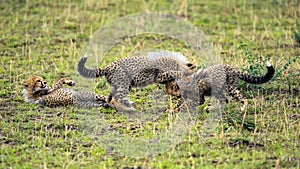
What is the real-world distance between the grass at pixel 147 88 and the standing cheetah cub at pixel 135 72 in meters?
0.24

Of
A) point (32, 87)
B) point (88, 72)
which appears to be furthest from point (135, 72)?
point (32, 87)

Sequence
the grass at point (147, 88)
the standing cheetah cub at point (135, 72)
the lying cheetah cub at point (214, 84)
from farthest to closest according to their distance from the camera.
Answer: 1. the standing cheetah cub at point (135, 72)
2. the lying cheetah cub at point (214, 84)
3. the grass at point (147, 88)

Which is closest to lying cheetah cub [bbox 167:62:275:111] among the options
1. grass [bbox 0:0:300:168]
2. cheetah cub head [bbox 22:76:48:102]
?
grass [bbox 0:0:300:168]

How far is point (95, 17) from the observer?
10820mm

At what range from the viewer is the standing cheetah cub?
7.04 m

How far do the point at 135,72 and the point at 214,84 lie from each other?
3.03ft

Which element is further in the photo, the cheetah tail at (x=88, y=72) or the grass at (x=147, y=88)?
the cheetah tail at (x=88, y=72)

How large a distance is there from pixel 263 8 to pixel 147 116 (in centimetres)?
500

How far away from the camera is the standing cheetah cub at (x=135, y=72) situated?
7.04 meters

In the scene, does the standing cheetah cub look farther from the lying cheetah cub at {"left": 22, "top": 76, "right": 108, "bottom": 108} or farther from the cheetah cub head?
the cheetah cub head

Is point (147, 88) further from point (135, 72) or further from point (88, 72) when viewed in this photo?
point (88, 72)

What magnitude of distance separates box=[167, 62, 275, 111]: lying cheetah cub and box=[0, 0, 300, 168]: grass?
17 centimetres

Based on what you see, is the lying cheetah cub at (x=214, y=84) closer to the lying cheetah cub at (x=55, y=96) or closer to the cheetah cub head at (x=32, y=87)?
the lying cheetah cub at (x=55, y=96)

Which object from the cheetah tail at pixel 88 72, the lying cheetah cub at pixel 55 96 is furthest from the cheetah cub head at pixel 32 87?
the cheetah tail at pixel 88 72
